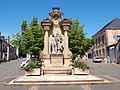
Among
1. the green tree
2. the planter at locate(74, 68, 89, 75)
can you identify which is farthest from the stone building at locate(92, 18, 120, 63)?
the planter at locate(74, 68, 89, 75)

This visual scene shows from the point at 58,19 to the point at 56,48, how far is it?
9.01ft

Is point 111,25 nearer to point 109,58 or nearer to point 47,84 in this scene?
point 109,58

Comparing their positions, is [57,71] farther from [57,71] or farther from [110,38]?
[110,38]

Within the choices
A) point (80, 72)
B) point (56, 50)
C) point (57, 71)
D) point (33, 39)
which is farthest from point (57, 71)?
point (33, 39)

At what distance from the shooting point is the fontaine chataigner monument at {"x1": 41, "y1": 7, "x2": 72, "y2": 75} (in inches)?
524

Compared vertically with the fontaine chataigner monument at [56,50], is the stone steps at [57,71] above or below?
below

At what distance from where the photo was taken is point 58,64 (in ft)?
43.6

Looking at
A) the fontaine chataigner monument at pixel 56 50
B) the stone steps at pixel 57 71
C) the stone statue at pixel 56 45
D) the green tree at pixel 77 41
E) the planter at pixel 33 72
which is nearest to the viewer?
the planter at pixel 33 72

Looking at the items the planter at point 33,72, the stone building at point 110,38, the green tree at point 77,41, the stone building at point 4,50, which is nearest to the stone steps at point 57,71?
the planter at point 33,72

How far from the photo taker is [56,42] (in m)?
13.6

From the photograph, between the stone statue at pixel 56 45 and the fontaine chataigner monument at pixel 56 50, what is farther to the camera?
the stone statue at pixel 56 45

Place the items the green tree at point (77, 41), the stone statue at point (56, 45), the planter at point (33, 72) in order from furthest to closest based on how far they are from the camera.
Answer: the green tree at point (77, 41), the stone statue at point (56, 45), the planter at point (33, 72)

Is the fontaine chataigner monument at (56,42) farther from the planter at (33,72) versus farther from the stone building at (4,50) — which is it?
the stone building at (4,50)

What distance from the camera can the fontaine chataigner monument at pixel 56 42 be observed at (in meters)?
13.3
